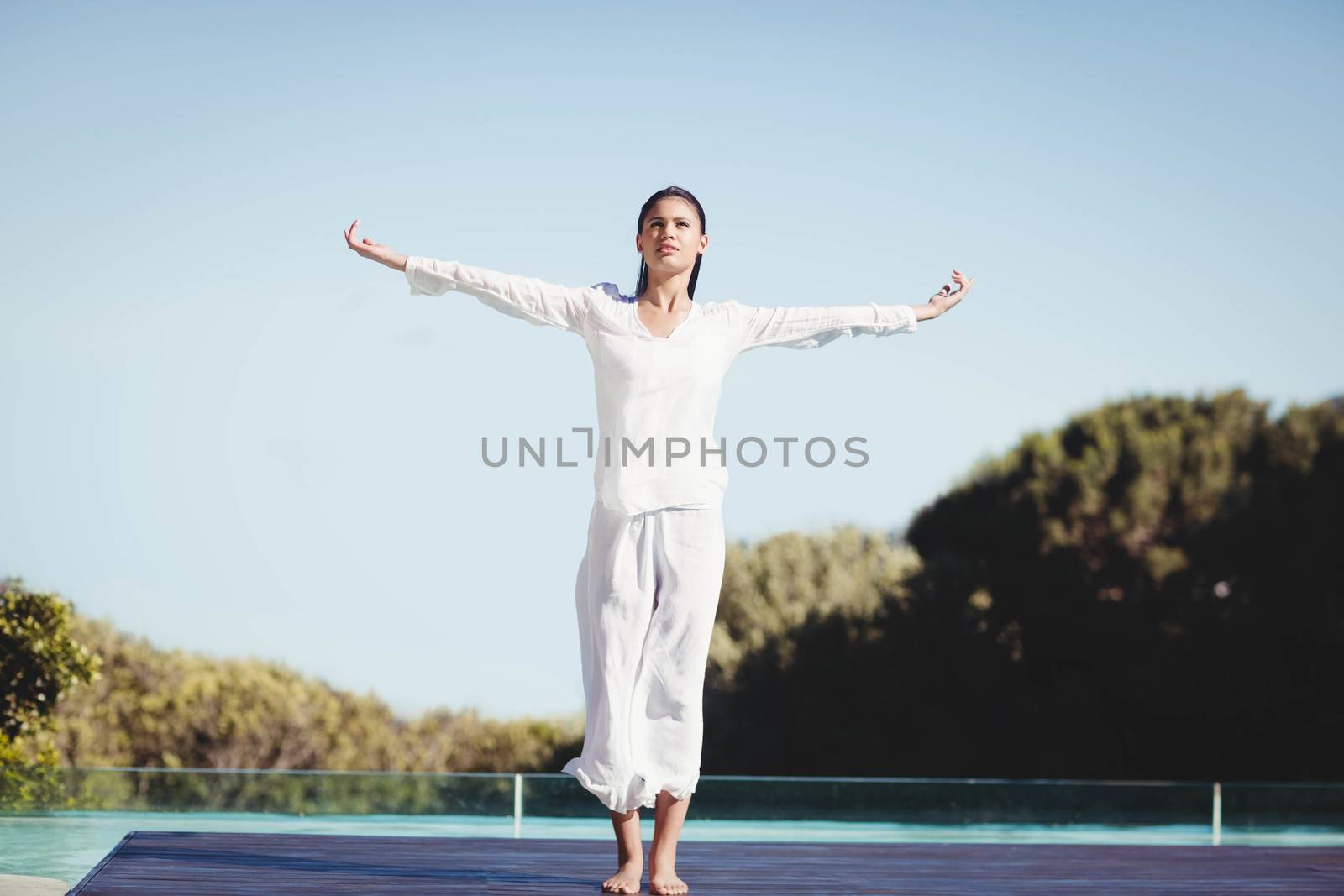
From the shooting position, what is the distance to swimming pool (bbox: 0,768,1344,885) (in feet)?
18.0

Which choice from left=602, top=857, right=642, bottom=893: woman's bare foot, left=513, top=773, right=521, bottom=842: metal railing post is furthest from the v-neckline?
left=513, top=773, right=521, bottom=842: metal railing post

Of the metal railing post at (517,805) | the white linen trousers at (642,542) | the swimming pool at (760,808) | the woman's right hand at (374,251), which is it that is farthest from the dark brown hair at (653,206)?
the metal railing post at (517,805)

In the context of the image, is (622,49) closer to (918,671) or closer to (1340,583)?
(918,671)

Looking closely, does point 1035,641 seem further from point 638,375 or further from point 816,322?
point 638,375

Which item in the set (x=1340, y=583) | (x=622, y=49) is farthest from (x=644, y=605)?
(x=1340, y=583)

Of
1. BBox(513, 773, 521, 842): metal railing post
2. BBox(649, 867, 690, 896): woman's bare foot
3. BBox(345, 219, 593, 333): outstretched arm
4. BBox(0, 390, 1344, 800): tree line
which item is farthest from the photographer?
BBox(0, 390, 1344, 800): tree line

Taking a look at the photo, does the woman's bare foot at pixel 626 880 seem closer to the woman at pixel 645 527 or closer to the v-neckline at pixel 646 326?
the woman at pixel 645 527

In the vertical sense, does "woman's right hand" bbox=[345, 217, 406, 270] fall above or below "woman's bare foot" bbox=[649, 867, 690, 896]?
above

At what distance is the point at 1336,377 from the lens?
49.5 ft

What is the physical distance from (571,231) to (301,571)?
6.97m

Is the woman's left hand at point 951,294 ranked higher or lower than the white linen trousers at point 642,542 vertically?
higher

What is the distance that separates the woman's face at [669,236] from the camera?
318cm

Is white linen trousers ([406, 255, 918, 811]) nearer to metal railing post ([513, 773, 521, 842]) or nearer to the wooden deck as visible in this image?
the wooden deck

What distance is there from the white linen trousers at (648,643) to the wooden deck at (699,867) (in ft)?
0.88
